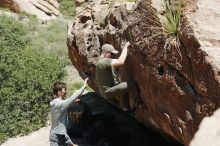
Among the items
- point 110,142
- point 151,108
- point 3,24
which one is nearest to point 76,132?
point 110,142

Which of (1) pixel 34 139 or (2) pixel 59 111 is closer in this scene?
(2) pixel 59 111

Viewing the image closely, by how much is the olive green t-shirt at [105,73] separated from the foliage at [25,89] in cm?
585

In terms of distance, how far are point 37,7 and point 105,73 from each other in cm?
2089

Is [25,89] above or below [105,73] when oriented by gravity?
below

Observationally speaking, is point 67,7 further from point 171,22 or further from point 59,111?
point 171,22

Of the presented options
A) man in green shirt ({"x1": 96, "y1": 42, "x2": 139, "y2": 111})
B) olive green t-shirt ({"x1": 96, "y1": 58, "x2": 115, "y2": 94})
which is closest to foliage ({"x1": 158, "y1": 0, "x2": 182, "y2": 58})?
man in green shirt ({"x1": 96, "y1": 42, "x2": 139, "y2": 111})

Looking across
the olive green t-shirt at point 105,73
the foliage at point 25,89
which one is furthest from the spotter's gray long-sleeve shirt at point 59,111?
the foliage at point 25,89

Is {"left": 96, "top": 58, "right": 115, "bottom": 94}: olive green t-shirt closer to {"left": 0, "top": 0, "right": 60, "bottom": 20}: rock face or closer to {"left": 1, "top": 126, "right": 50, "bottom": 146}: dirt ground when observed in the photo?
{"left": 1, "top": 126, "right": 50, "bottom": 146}: dirt ground

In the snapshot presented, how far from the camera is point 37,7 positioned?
2795cm

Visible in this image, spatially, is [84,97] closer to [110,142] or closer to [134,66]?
[110,142]

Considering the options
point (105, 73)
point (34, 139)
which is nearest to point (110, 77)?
point (105, 73)

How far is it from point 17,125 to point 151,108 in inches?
256

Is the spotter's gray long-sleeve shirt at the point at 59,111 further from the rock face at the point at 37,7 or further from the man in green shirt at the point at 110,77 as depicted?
the rock face at the point at 37,7

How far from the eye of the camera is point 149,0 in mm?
7191
